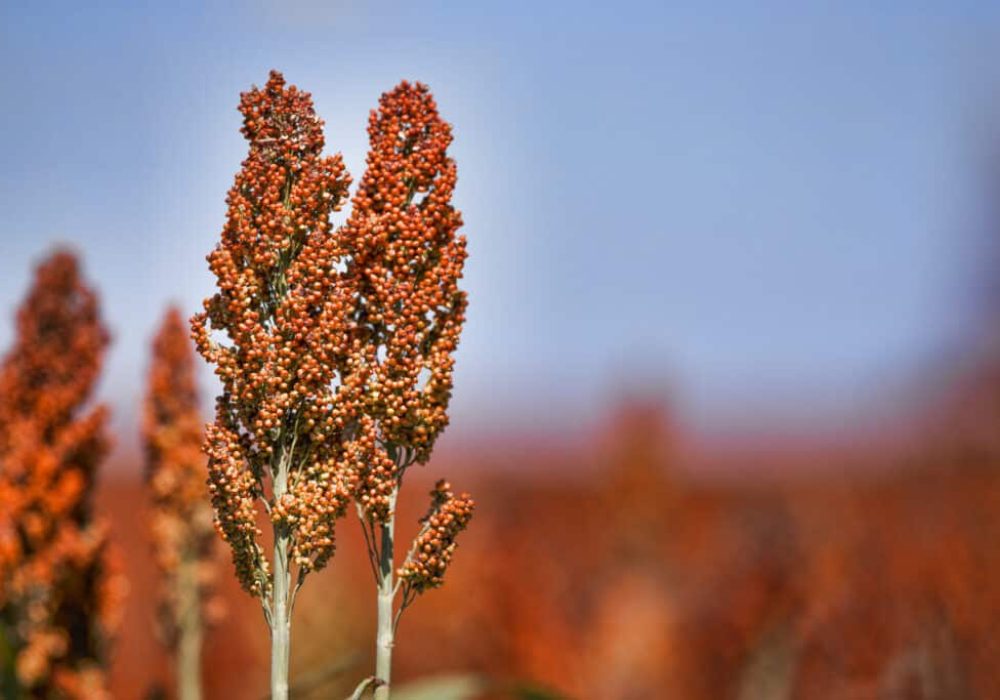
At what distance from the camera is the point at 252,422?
458cm

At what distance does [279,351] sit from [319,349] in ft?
0.57

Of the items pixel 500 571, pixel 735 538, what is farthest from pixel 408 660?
pixel 735 538

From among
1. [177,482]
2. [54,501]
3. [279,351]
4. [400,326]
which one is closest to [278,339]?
[279,351]

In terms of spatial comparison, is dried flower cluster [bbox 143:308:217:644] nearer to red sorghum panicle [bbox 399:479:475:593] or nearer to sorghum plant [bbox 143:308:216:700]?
sorghum plant [bbox 143:308:216:700]

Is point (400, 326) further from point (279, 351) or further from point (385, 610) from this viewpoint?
point (385, 610)

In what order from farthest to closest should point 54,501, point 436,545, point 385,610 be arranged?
1. point 54,501
2. point 436,545
3. point 385,610

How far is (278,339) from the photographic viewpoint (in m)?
4.51

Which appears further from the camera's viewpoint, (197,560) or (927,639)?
(927,639)

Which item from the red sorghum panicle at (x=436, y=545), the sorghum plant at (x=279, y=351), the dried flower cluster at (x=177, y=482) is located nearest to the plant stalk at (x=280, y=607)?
the sorghum plant at (x=279, y=351)

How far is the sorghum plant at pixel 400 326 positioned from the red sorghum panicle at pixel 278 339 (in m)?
0.13

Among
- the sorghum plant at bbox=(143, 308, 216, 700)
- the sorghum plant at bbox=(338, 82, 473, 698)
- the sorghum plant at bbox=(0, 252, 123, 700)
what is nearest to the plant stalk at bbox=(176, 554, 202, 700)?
the sorghum plant at bbox=(143, 308, 216, 700)

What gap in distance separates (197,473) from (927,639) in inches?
476

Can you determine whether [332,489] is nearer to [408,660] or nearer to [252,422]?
[252,422]

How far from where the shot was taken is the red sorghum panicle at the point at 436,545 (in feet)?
15.8
